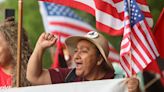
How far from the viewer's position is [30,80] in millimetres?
5328

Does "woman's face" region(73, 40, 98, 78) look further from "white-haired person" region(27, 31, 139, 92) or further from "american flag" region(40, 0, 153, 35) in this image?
"american flag" region(40, 0, 153, 35)

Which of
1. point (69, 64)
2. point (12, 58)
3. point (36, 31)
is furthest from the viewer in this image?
point (36, 31)

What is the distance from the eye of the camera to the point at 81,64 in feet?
17.1

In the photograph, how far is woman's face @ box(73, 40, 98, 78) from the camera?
5.20m

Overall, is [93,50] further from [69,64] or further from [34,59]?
[69,64]

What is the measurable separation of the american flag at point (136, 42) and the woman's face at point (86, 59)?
22cm

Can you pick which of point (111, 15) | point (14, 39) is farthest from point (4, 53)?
point (111, 15)

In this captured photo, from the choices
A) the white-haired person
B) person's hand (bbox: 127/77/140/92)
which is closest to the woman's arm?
the white-haired person

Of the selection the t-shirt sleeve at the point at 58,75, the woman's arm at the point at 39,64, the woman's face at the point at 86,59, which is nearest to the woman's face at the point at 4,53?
the woman's arm at the point at 39,64

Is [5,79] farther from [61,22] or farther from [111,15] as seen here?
[61,22]

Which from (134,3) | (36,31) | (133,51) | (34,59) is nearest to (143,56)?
(133,51)

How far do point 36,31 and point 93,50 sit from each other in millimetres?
4569

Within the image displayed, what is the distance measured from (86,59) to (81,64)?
0.18ft

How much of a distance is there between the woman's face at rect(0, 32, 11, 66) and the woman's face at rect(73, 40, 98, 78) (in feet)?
1.99
